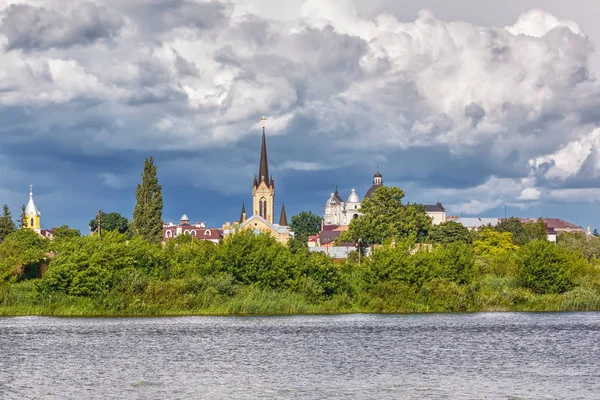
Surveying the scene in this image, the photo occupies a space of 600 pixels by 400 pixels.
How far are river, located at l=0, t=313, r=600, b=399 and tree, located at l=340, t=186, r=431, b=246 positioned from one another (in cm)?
9079

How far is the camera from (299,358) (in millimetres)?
42938

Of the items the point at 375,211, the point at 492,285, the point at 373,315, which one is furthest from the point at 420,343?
the point at 375,211

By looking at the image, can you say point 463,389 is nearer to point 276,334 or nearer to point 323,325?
point 276,334

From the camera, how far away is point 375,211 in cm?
16162

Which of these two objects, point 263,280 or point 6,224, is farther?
point 6,224

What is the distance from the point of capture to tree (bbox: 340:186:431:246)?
15550 centimetres

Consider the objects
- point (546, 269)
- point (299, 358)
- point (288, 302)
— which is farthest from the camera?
point (546, 269)

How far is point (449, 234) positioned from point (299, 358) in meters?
121

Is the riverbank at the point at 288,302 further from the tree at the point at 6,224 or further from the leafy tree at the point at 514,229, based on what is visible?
the leafy tree at the point at 514,229

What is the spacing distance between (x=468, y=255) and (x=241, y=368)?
143 feet

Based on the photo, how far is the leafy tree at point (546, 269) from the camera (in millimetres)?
76375

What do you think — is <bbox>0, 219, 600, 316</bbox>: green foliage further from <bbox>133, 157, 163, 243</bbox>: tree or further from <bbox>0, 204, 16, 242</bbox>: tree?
<bbox>0, 204, 16, 242</bbox>: tree

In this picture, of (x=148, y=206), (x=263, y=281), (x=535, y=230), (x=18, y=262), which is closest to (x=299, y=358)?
(x=263, y=281)

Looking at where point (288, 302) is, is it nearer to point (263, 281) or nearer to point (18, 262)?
point (263, 281)
